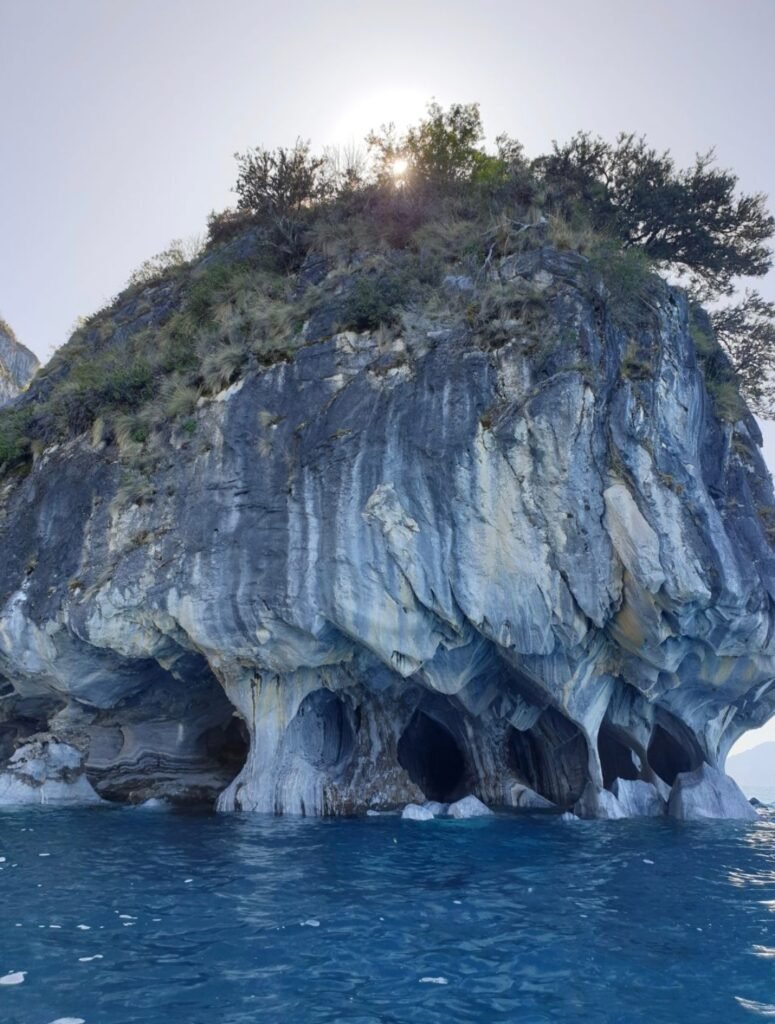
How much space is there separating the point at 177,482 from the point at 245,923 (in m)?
12.8

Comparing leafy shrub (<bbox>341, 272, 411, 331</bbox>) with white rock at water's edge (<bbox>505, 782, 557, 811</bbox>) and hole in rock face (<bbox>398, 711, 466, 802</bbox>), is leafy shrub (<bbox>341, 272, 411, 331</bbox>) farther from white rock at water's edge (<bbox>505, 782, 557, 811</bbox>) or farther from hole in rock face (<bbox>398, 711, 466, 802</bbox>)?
white rock at water's edge (<bbox>505, 782, 557, 811</bbox>)

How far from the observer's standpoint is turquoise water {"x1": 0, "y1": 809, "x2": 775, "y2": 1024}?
705 cm

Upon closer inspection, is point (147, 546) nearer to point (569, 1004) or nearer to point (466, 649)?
point (466, 649)

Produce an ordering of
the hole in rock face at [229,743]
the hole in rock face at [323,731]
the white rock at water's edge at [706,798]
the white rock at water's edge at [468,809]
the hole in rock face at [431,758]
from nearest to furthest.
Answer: the white rock at water's edge at [468,809] < the white rock at water's edge at [706,798] < the hole in rock face at [323,731] < the hole in rock face at [431,758] < the hole in rock face at [229,743]

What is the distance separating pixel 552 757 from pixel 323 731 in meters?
6.86

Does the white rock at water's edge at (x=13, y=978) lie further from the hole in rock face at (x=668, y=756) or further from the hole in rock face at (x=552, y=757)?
the hole in rock face at (x=668, y=756)

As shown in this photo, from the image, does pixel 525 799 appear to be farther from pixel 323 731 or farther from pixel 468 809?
pixel 323 731

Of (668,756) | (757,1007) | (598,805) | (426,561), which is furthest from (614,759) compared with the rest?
(757,1007)

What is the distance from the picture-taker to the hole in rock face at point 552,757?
21750 mm

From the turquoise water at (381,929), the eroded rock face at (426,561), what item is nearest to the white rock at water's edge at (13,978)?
the turquoise water at (381,929)

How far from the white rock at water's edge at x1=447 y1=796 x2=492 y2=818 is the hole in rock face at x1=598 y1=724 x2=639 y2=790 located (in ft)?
17.7

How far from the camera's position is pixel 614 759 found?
2305 cm

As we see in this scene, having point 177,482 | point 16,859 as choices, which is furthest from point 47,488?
point 16,859

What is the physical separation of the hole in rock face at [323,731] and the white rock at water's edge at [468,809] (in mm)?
3551
